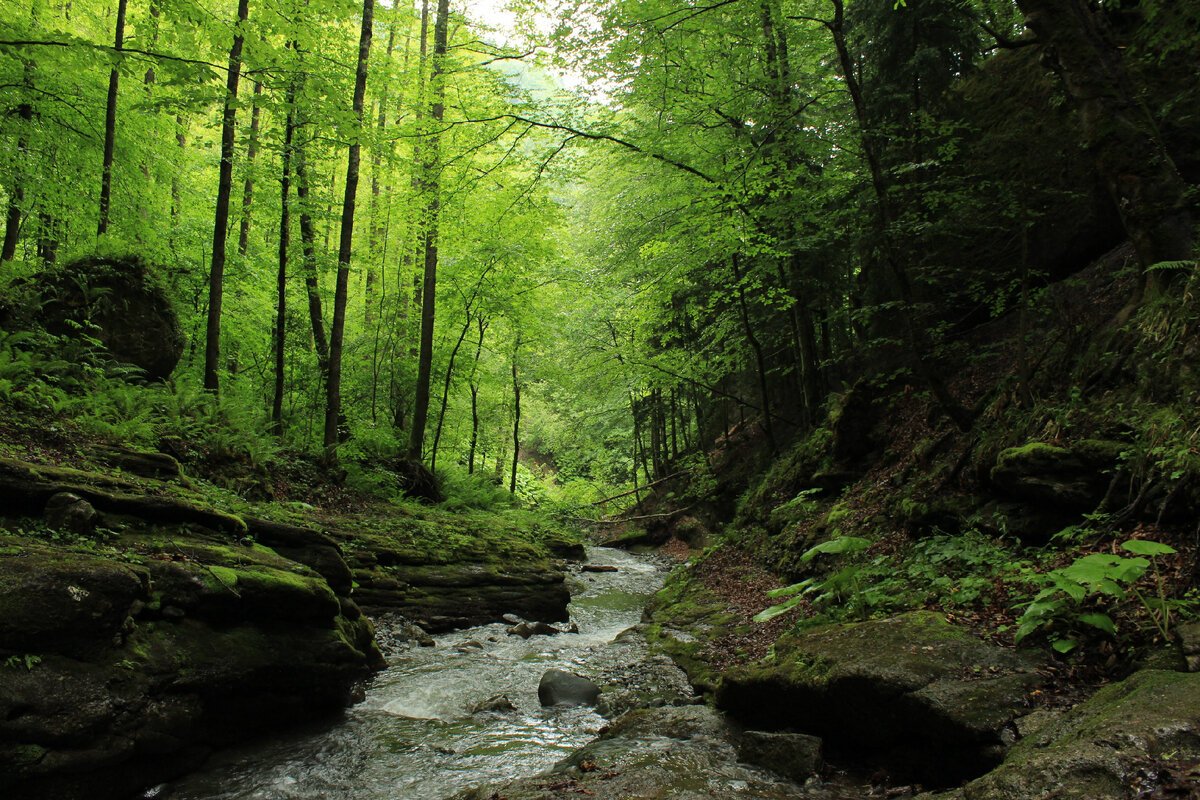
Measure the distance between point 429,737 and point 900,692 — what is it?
4144 mm

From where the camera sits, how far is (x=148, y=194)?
12703 mm

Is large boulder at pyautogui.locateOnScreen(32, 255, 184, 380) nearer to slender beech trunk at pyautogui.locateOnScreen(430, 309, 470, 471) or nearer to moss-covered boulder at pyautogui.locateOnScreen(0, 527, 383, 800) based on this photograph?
moss-covered boulder at pyautogui.locateOnScreen(0, 527, 383, 800)

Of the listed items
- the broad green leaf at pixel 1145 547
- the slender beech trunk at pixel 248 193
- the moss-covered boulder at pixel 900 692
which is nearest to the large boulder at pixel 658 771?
the moss-covered boulder at pixel 900 692

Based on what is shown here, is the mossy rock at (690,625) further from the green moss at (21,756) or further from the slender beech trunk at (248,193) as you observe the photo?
the slender beech trunk at (248,193)

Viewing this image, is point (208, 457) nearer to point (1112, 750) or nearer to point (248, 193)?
point (248, 193)

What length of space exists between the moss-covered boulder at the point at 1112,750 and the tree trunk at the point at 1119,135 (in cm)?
492

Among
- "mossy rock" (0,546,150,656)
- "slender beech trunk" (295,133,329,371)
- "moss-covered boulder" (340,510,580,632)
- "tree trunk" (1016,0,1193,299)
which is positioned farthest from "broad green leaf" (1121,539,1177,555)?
"slender beech trunk" (295,133,329,371)

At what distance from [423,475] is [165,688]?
39.3 ft

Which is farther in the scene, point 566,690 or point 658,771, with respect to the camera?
point 566,690

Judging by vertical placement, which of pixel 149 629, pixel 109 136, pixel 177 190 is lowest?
pixel 149 629

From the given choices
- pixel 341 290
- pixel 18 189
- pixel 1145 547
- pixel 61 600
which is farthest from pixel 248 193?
pixel 1145 547

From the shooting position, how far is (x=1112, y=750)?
2.31 meters

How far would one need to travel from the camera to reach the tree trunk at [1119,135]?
566cm

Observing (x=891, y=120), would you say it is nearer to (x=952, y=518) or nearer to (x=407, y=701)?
(x=952, y=518)
